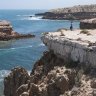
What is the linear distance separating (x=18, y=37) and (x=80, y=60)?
224 feet

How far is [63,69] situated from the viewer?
19.1 m

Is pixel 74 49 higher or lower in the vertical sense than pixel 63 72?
higher

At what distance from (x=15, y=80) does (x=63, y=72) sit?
5.47 m

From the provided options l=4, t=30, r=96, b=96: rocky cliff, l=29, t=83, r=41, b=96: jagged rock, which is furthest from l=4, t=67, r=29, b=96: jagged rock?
l=29, t=83, r=41, b=96: jagged rock

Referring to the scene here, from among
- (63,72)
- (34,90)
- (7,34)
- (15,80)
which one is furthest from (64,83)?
(7,34)

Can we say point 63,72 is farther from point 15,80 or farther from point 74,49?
point 15,80

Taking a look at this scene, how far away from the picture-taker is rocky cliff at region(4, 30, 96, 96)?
17.2m

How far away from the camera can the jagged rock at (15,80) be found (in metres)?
22.9

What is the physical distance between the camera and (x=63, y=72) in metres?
18.5

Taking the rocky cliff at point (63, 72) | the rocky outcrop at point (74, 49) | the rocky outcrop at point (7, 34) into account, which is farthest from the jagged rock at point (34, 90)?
the rocky outcrop at point (7, 34)

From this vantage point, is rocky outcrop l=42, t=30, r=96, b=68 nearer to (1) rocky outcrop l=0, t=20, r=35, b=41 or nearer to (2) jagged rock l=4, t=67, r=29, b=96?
(2) jagged rock l=4, t=67, r=29, b=96

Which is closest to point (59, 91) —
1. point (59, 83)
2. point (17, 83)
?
point (59, 83)

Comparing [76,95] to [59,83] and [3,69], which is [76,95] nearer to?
[59,83]

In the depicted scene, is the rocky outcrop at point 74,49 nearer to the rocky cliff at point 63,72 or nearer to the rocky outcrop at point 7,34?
the rocky cliff at point 63,72
